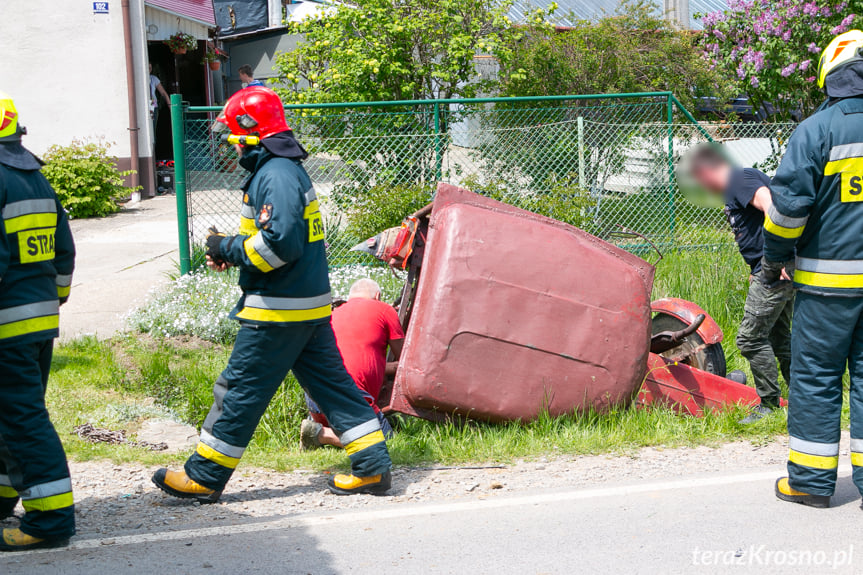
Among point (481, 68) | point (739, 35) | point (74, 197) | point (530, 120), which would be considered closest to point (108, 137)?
point (74, 197)

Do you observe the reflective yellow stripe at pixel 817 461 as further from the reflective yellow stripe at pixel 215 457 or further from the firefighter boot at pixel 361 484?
the reflective yellow stripe at pixel 215 457

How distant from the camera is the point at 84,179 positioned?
1234 cm

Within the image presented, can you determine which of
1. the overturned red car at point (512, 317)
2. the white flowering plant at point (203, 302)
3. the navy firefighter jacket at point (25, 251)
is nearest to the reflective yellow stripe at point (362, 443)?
the overturned red car at point (512, 317)

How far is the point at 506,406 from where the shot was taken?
4.80 metres

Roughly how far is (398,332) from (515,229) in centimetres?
89

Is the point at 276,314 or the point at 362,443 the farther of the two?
the point at 362,443

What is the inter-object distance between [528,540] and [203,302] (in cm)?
429

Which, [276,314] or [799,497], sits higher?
[276,314]

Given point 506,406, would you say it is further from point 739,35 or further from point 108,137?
point 108,137

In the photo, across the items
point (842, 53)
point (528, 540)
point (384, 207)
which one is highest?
point (842, 53)

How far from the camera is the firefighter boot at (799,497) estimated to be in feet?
12.8

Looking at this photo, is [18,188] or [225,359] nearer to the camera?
[18,188]

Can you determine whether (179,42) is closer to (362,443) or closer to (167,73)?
(167,73)

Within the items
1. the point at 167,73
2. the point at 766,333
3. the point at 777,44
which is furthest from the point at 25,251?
the point at 167,73
